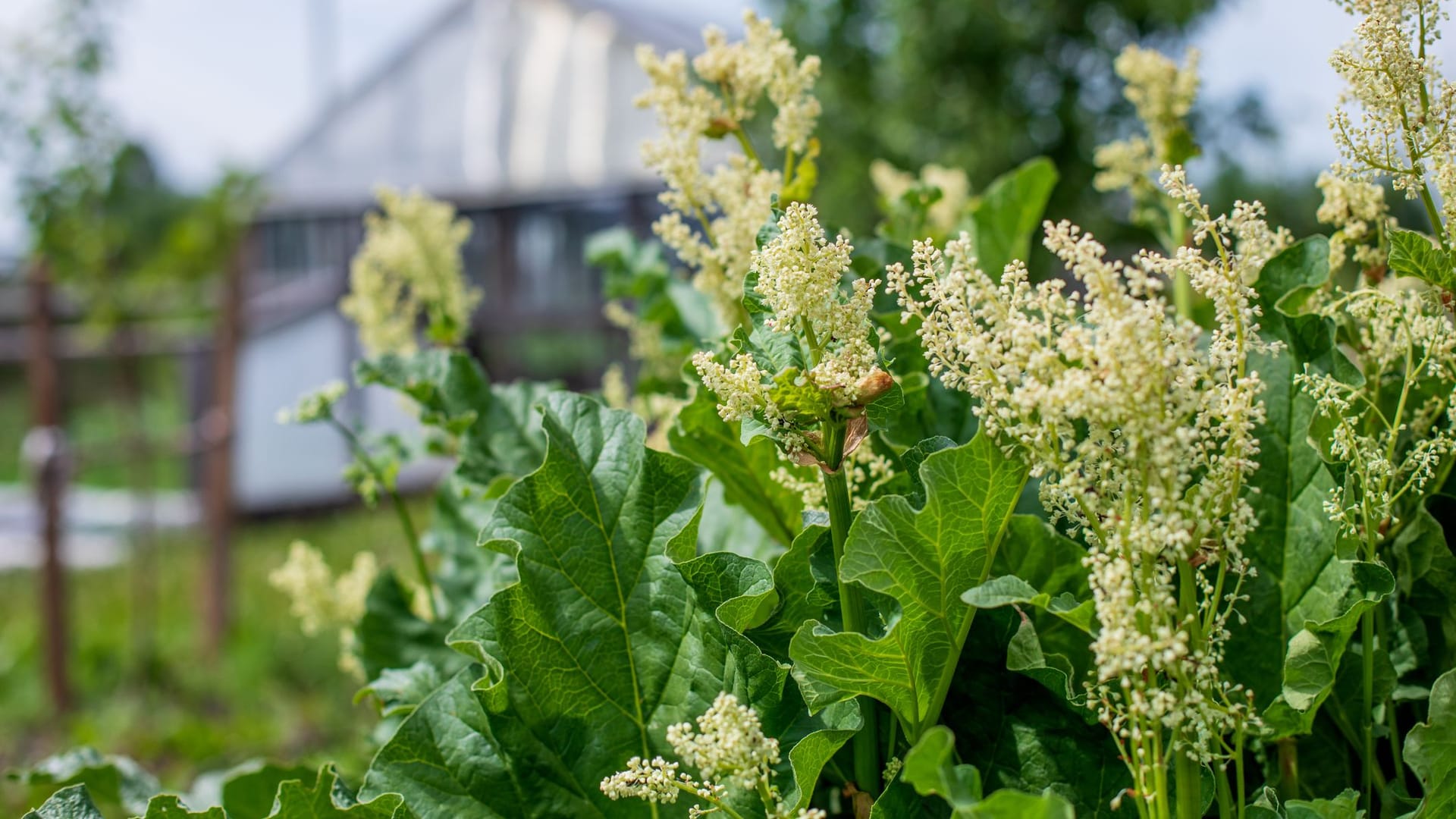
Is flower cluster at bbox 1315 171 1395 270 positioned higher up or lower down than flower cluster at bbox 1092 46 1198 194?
lower down

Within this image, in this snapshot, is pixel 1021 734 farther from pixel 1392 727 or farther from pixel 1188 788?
pixel 1392 727

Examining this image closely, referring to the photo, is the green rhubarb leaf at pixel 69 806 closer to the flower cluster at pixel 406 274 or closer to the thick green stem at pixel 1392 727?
the flower cluster at pixel 406 274

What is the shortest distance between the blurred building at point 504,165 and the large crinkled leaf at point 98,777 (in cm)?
1075

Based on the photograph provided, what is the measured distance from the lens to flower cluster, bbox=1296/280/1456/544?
88 cm

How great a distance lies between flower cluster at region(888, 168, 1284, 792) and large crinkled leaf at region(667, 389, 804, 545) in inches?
13.9

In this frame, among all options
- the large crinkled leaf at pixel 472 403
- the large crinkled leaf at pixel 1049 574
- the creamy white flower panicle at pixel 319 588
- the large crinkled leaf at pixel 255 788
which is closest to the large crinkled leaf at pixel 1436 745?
the large crinkled leaf at pixel 1049 574

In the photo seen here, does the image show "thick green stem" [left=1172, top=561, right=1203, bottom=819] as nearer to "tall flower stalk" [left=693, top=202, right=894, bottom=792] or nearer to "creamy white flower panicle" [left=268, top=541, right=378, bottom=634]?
"tall flower stalk" [left=693, top=202, right=894, bottom=792]

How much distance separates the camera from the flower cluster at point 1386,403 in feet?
2.89

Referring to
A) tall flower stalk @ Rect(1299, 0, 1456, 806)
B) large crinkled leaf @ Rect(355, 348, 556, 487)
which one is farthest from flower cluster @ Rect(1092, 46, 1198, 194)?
large crinkled leaf @ Rect(355, 348, 556, 487)

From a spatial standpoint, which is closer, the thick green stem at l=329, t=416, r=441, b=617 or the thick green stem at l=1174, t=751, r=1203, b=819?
the thick green stem at l=1174, t=751, r=1203, b=819

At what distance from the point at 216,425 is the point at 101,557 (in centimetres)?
420

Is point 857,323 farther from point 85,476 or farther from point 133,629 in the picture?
point 85,476

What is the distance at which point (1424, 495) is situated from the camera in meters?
0.96

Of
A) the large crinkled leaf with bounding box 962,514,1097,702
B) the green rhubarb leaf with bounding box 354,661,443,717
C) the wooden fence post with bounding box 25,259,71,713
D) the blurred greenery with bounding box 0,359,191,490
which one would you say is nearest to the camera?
the large crinkled leaf with bounding box 962,514,1097,702
